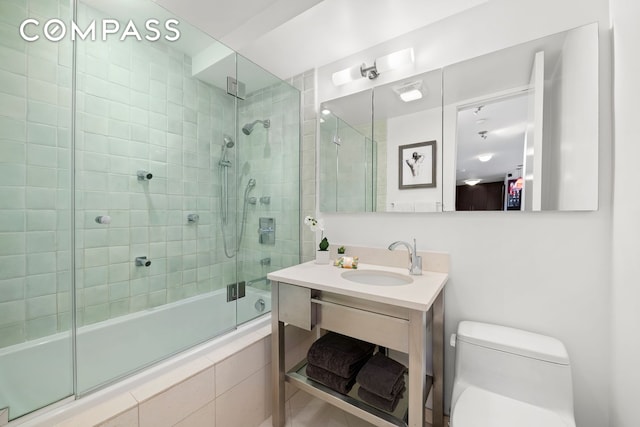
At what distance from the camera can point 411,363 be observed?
97 centimetres

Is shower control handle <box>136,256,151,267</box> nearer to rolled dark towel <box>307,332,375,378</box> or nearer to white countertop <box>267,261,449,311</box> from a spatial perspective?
white countertop <box>267,261,449,311</box>

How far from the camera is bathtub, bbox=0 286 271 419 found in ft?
3.37

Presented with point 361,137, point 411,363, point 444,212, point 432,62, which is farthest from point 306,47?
point 411,363

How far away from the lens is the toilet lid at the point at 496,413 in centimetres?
90

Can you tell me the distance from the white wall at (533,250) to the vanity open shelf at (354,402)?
0.40 metres

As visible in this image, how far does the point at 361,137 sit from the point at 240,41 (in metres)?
1.06

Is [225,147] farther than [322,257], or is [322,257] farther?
[225,147]

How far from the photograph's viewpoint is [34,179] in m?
1.36

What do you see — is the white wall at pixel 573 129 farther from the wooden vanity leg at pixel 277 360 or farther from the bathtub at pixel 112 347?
the bathtub at pixel 112 347

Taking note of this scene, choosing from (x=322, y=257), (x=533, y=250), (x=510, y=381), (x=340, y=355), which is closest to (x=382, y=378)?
(x=340, y=355)

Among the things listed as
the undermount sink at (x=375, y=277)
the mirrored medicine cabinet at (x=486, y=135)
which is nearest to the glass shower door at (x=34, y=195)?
the undermount sink at (x=375, y=277)

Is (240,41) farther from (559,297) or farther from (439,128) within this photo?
(559,297)

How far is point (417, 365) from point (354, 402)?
1.36ft

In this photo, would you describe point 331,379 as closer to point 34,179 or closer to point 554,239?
point 554,239
